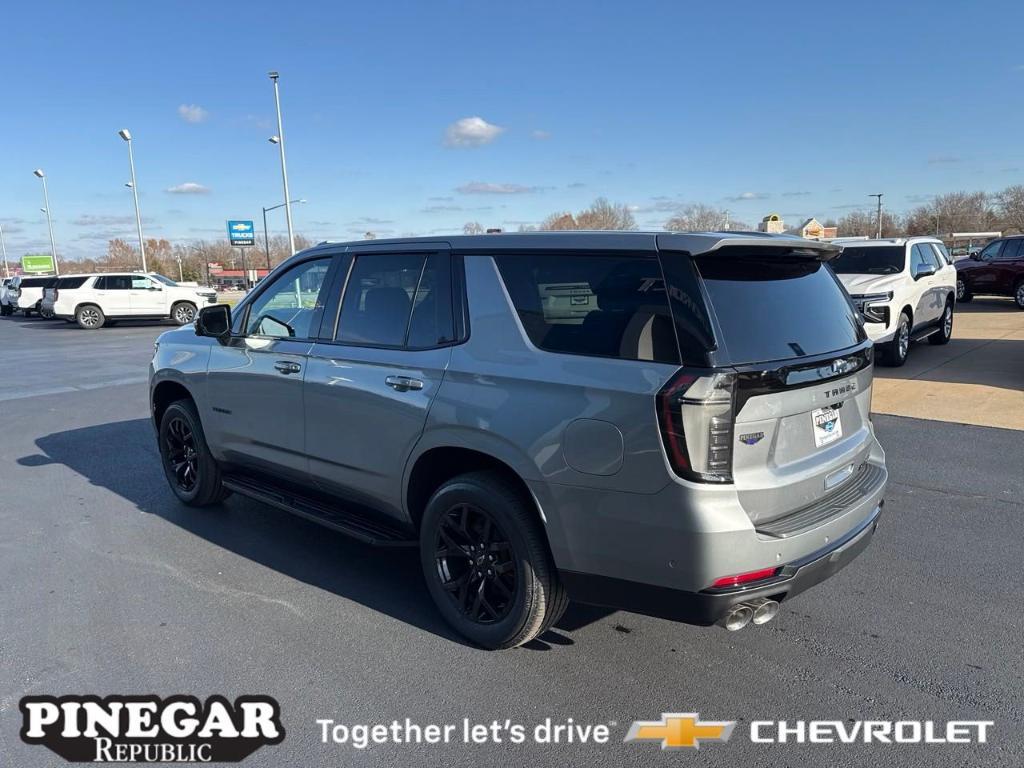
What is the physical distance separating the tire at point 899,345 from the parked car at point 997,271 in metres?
11.1

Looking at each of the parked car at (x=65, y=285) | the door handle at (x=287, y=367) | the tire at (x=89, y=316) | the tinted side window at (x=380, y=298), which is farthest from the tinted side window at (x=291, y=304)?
the parked car at (x=65, y=285)

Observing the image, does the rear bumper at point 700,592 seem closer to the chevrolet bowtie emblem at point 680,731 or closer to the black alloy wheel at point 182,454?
the chevrolet bowtie emblem at point 680,731

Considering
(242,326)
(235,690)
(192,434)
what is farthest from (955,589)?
(192,434)

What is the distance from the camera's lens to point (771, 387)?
2812 mm

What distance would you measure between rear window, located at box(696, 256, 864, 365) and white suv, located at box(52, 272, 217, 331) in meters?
25.6

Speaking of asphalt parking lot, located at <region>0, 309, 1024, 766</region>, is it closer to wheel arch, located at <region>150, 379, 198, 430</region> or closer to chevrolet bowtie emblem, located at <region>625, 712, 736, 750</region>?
chevrolet bowtie emblem, located at <region>625, 712, 736, 750</region>

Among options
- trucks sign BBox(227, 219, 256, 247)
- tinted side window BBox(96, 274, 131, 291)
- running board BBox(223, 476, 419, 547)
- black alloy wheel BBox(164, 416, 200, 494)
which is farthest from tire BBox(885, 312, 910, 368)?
trucks sign BBox(227, 219, 256, 247)

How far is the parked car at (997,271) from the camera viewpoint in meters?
19.6

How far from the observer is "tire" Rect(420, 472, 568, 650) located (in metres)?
3.17

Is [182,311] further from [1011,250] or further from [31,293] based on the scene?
[1011,250]

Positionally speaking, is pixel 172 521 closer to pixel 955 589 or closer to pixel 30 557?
pixel 30 557

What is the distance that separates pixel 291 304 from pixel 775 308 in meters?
2.93

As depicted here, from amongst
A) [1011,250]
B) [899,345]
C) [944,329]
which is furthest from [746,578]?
[1011,250]

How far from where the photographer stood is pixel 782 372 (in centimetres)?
286
